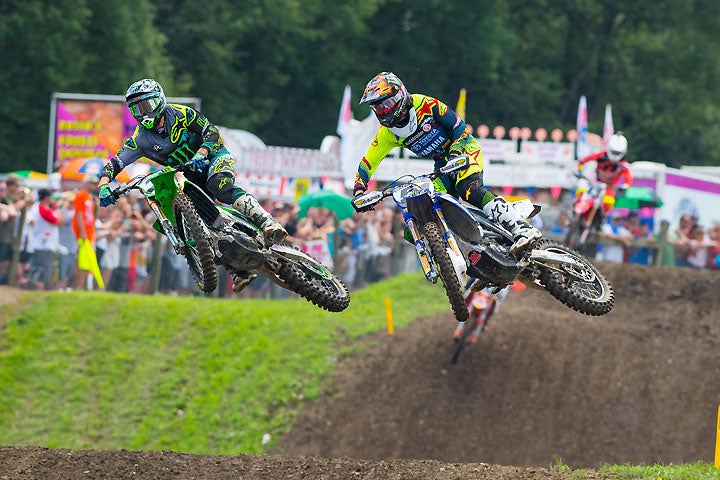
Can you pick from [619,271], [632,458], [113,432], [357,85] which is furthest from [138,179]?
[357,85]

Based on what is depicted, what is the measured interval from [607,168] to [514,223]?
29.6 feet

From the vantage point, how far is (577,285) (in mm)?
15828

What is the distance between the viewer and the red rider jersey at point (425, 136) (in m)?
15.2

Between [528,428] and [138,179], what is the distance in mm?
9834

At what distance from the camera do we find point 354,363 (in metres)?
24.0

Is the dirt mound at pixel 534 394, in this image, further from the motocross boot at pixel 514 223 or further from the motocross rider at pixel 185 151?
the motocross rider at pixel 185 151

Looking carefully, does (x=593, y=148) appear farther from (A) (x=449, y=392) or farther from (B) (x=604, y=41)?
(B) (x=604, y=41)

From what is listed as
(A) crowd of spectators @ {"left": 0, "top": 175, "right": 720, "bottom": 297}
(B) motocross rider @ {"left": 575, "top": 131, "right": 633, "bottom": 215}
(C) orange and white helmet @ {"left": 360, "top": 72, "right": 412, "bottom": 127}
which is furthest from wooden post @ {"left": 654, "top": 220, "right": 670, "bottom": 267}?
(C) orange and white helmet @ {"left": 360, "top": 72, "right": 412, "bottom": 127}

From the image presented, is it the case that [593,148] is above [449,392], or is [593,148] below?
above

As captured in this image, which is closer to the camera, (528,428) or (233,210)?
(233,210)

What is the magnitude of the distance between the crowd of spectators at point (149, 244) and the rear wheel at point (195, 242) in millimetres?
7847

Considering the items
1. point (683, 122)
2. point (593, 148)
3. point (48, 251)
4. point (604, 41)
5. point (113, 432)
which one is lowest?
point (113, 432)

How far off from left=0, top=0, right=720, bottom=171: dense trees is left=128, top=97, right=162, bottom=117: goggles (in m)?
31.0

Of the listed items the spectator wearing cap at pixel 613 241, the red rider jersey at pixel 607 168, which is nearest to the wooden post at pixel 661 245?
the spectator wearing cap at pixel 613 241
